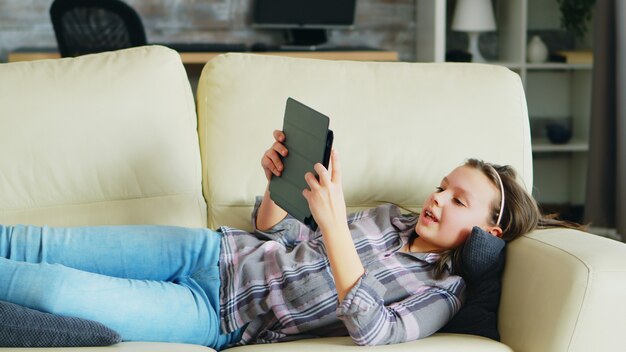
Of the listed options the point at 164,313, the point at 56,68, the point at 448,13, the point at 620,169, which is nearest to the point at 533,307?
the point at 164,313

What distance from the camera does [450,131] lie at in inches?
87.7

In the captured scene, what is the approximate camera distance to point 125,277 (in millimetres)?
1937

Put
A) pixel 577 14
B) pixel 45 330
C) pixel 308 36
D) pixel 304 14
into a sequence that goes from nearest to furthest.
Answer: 1. pixel 45 330
2. pixel 577 14
3. pixel 304 14
4. pixel 308 36

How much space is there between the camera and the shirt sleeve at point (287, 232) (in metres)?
2.07

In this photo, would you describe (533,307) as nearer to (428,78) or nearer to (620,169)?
(428,78)

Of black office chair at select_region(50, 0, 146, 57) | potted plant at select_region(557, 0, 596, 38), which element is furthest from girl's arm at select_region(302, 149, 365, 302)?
potted plant at select_region(557, 0, 596, 38)

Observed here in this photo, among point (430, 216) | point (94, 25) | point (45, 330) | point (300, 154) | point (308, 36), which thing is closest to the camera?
point (45, 330)

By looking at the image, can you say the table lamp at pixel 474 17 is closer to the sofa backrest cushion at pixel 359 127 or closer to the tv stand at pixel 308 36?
the tv stand at pixel 308 36

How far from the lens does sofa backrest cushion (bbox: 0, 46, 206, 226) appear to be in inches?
82.7

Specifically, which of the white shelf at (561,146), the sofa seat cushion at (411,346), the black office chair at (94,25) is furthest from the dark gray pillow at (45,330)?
the white shelf at (561,146)


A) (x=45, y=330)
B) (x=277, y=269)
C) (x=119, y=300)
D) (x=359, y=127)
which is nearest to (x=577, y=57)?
(x=359, y=127)

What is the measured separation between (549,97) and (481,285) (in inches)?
116

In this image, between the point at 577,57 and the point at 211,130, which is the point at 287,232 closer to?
the point at 211,130

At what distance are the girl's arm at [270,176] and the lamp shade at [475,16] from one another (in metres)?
2.59
